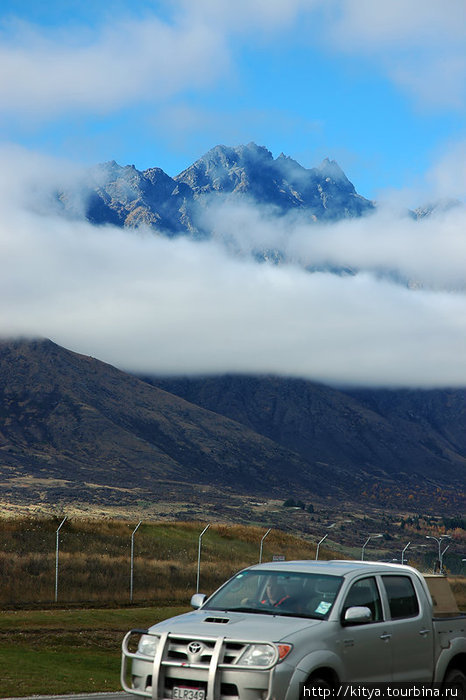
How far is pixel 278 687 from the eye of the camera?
943 cm

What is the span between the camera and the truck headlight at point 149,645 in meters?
10.3

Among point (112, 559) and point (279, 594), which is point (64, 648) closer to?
point (279, 594)

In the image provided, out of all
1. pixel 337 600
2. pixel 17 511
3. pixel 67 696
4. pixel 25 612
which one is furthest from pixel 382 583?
pixel 17 511

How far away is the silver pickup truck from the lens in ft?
31.5

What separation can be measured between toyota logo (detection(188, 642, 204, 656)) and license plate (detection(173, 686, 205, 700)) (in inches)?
14.9

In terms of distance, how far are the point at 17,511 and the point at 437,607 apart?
11156 cm

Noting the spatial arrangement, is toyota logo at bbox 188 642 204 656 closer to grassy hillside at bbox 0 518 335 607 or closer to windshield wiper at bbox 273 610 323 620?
windshield wiper at bbox 273 610 323 620

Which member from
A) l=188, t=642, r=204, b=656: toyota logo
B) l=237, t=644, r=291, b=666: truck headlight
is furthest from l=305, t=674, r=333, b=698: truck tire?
l=188, t=642, r=204, b=656: toyota logo

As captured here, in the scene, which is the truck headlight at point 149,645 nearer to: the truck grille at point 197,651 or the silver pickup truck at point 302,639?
the silver pickup truck at point 302,639

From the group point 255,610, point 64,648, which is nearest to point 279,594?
point 255,610

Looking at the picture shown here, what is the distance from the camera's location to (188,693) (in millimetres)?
9750

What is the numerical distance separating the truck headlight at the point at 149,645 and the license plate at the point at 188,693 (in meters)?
0.56

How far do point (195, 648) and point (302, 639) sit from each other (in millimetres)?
1177

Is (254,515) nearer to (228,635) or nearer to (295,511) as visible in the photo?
(295,511)
